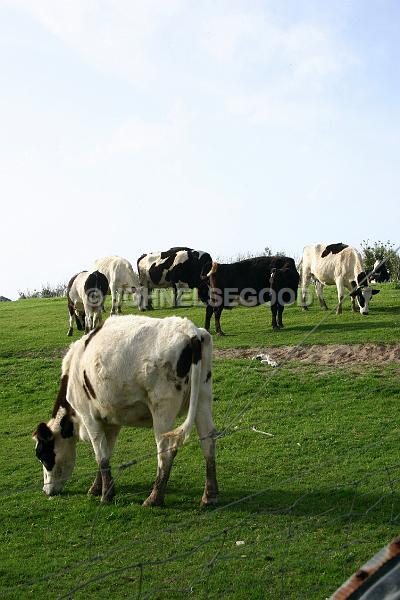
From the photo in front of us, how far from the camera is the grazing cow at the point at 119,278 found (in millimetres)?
25141

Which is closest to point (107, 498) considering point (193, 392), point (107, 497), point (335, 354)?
point (107, 497)

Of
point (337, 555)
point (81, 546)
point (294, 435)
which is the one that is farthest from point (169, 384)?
point (294, 435)

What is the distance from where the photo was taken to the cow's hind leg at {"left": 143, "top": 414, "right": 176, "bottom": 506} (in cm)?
848

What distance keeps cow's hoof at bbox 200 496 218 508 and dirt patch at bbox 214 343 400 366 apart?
252 inches

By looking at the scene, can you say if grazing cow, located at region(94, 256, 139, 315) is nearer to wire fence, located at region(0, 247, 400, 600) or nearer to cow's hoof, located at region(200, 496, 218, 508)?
wire fence, located at region(0, 247, 400, 600)

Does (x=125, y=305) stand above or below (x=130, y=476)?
above

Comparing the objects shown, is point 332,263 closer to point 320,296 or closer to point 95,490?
point 320,296

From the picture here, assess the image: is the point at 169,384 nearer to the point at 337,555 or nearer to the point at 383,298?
the point at 337,555

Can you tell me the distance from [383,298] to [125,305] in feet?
30.2

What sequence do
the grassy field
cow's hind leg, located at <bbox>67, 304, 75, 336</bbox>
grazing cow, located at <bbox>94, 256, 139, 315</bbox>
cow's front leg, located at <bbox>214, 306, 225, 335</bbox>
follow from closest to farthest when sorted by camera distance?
the grassy field < cow's front leg, located at <bbox>214, 306, 225, 335</bbox> < cow's hind leg, located at <bbox>67, 304, 75, 336</bbox> < grazing cow, located at <bbox>94, 256, 139, 315</bbox>

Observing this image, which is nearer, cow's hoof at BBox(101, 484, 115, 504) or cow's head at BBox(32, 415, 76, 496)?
cow's hoof at BBox(101, 484, 115, 504)

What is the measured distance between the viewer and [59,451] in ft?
31.5

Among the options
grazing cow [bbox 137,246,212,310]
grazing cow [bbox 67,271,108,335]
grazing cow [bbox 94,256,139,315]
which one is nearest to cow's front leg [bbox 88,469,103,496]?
grazing cow [bbox 67,271,108,335]

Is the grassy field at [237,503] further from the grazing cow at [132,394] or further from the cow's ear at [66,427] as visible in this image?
the cow's ear at [66,427]
